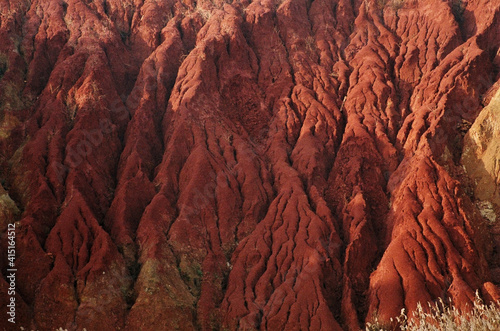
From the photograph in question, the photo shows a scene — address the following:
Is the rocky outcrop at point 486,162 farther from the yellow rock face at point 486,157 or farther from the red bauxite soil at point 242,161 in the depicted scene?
the red bauxite soil at point 242,161

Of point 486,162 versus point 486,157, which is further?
point 486,157

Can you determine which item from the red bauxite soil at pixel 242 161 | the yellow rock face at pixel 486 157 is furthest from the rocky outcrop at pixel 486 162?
the red bauxite soil at pixel 242 161

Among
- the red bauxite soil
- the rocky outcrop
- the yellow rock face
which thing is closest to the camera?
the red bauxite soil

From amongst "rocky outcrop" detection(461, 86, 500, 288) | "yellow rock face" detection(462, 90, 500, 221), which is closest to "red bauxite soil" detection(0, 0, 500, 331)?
"rocky outcrop" detection(461, 86, 500, 288)

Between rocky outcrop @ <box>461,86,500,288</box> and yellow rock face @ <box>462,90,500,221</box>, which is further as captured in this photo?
yellow rock face @ <box>462,90,500,221</box>

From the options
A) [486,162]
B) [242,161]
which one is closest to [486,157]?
[486,162]

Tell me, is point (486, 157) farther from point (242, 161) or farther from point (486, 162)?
point (242, 161)

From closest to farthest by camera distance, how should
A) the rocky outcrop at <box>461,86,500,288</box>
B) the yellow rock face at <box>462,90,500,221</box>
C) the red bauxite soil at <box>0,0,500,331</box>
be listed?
1. the red bauxite soil at <box>0,0,500,331</box>
2. the rocky outcrop at <box>461,86,500,288</box>
3. the yellow rock face at <box>462,90,500,221</box>

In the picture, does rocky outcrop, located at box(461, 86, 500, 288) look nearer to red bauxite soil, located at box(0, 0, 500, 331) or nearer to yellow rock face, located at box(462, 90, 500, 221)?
yellow rock face, located at box(462, 90, 500, 221)
